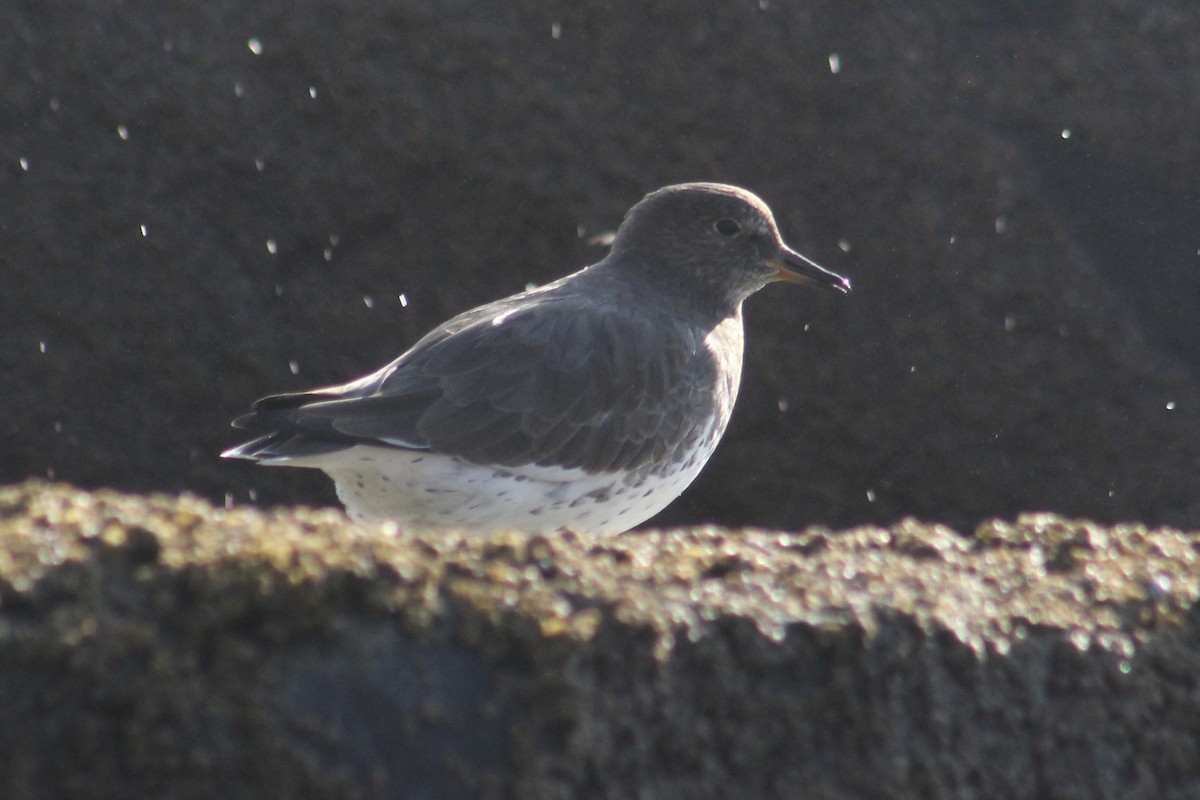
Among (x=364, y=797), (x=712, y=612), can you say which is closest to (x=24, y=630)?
(x=364, y=797)

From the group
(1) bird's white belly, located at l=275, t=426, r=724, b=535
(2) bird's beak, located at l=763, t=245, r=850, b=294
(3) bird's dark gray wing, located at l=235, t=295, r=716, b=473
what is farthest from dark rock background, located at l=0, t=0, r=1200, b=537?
(1) bird's white belly, located at l=275, t=426, r=724, b=535

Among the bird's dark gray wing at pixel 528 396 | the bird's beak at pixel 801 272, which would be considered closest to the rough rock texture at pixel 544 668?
the bird's dark gray wing at pixel 528 396

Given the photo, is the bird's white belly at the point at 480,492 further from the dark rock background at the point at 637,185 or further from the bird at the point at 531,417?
the dark rock background at the point at 637,185

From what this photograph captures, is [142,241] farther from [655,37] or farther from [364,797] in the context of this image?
[364,797]

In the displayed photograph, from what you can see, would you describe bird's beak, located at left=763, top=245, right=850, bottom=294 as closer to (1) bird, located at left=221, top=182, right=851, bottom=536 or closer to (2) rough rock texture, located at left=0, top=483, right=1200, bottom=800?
(1) bird, located at left=221, top=182, right=851, bottom=536

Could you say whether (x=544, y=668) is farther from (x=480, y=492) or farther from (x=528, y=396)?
(x=528, y=396)
